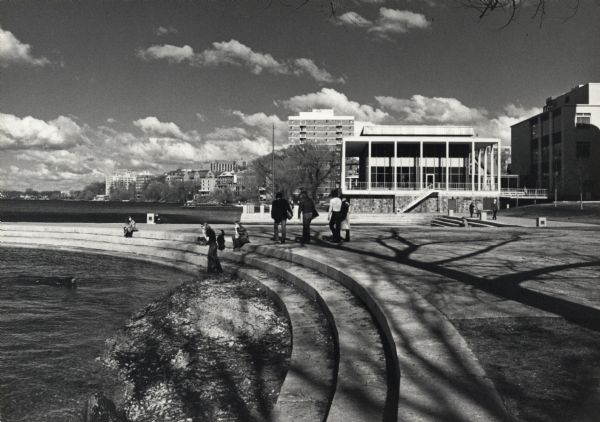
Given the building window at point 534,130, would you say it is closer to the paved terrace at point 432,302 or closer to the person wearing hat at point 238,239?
the paved terrace at point 432,302

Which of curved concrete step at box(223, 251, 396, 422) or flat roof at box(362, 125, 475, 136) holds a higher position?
flat roof at box(362, 125, 475, 136)

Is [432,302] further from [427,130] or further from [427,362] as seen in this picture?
[427,130]

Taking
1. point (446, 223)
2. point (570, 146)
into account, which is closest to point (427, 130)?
point (570, 146)

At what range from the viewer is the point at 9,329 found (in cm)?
798

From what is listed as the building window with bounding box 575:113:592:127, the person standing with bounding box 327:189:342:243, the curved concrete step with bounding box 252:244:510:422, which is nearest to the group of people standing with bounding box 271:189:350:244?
the person standing with bounding box 327:189:342:243

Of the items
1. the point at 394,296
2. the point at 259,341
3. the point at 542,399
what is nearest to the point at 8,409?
the point at 259,341

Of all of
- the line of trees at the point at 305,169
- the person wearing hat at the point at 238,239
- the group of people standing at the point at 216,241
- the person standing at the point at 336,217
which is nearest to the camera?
the group of people standing at the point at 216,241

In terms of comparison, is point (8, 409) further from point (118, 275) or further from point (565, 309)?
point (118, 275)

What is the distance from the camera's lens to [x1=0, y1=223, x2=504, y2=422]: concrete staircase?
10.8 feet

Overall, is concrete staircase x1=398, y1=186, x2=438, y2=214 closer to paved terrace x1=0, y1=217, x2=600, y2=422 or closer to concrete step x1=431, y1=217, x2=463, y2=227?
concrete step x1=431, y1=217, x2=463, y2=227

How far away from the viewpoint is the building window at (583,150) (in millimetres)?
57656

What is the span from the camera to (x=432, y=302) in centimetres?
592

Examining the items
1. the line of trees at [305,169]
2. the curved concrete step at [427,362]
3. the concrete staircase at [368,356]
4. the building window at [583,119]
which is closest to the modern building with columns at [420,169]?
the building window at [583,119]

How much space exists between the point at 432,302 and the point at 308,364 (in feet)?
6.86
